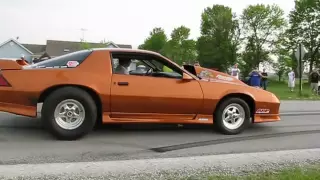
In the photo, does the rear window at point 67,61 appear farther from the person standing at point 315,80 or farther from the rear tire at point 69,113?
the person standing at point 315,80

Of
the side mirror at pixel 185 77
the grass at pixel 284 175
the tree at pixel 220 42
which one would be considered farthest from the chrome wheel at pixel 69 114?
the tree at pixel 220 42

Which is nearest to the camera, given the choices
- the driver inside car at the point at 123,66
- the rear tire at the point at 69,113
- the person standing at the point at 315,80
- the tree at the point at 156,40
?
the rear tire at the point at 69,113

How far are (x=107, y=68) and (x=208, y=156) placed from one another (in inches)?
88.5

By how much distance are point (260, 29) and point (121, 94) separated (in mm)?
63014

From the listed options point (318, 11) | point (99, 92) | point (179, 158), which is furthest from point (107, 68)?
point (318, 11)

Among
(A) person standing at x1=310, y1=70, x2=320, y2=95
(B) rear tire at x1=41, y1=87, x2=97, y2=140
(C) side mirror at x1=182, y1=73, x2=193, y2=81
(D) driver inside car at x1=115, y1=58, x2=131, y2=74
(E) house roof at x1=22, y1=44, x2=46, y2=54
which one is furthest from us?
(E) house roof at x1=22, y1=44, x2=46, y2=54

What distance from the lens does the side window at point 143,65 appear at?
643cm

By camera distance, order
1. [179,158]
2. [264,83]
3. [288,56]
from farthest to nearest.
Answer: [288,56]
[264,83]
[179,158]

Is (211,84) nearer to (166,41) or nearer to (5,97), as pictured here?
(5,97)

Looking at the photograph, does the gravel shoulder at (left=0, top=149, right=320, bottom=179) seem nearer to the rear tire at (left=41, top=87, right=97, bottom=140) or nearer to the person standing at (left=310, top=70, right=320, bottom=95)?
the rear tire at (left=41, top=87, right=97, bottom=140)

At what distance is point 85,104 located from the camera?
601 centimetres

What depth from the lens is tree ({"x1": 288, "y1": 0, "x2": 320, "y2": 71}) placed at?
56.2 meters

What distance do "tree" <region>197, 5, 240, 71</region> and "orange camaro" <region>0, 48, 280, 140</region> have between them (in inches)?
2306

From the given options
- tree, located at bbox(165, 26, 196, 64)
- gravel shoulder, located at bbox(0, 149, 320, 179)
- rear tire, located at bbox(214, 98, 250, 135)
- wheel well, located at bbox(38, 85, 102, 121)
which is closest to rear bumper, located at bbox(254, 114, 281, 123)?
rear tire, located at bbox(214, 98, 250, 135)
